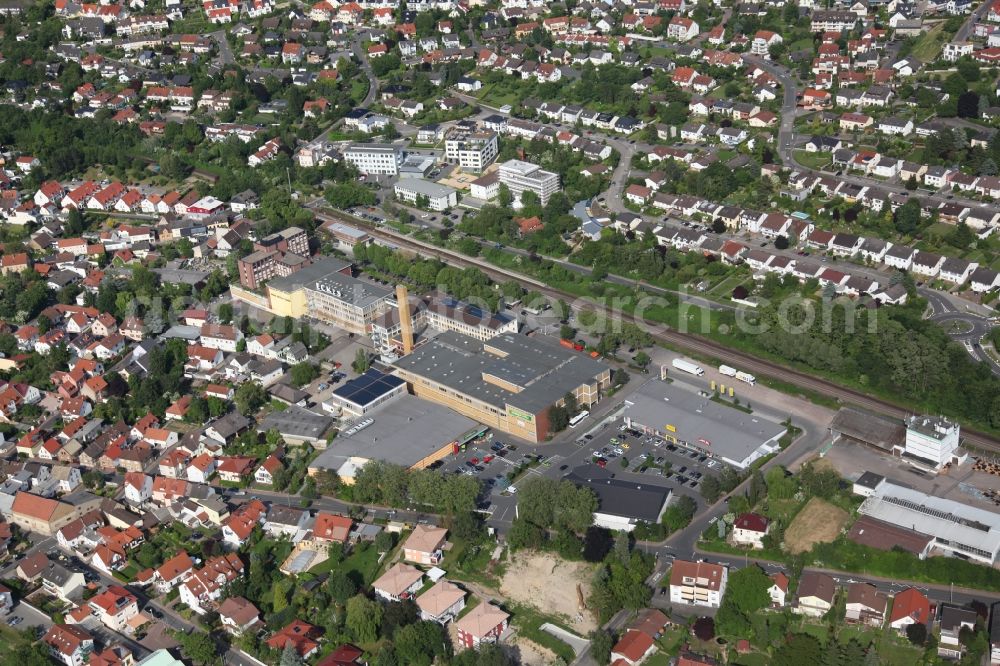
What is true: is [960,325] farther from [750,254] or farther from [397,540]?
[397,540]

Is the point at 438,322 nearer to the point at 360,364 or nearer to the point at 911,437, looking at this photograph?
the point at 360,364

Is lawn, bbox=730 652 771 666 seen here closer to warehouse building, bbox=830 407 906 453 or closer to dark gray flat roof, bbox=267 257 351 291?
warehouse building, bbox=830 407 906 453

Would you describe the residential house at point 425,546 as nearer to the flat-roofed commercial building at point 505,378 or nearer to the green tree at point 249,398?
the flat-roofed commercial building at point 505,378

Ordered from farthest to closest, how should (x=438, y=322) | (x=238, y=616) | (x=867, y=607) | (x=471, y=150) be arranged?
(x=471, y=150), (x=438, y=322), (x=238, y=616), (x=867, y=607)

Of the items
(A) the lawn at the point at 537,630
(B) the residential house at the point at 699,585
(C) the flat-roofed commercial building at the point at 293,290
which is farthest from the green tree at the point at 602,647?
(C) the flat-roofed commercial building at the point at 293,290

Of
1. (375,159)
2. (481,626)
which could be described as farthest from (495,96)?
(481,626)

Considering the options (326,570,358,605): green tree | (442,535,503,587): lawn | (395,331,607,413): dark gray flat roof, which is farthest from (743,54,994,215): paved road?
(326,570,358,605): green tree
